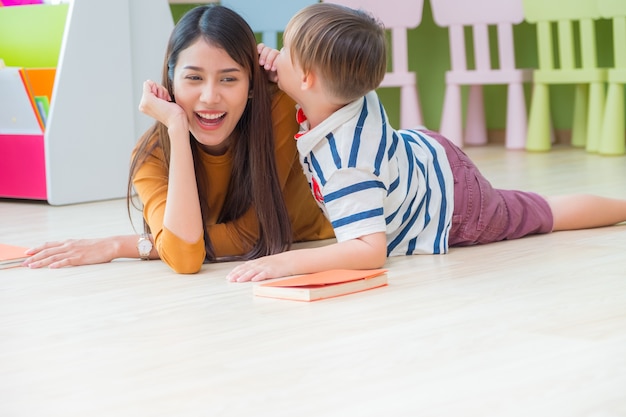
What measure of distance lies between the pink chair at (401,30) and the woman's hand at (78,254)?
77.8 inches

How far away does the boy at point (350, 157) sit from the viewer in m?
1.34

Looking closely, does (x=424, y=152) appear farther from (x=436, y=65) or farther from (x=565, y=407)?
(x=436, y=65)

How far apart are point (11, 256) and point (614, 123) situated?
79.2 inches

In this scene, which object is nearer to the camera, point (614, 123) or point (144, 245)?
point (144, 245)

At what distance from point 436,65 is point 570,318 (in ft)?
9.11

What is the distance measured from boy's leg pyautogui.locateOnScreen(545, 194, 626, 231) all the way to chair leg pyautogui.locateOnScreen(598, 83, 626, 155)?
1.30m

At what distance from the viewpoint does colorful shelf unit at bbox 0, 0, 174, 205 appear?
230 centimetres

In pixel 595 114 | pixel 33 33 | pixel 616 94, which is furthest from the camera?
pixel 595 114

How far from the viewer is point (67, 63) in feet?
7.54

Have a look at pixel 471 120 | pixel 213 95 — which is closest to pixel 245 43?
pixel 213 95

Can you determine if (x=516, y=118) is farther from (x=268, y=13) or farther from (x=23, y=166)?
(x=23, y=166)

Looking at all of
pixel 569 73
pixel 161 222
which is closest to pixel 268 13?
pixel 569 73

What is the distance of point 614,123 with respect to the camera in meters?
2.96

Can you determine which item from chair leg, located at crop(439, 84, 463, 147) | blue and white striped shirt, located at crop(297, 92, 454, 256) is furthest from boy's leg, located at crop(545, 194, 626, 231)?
chair leg, located at crop(439, 84, 463, 147)
